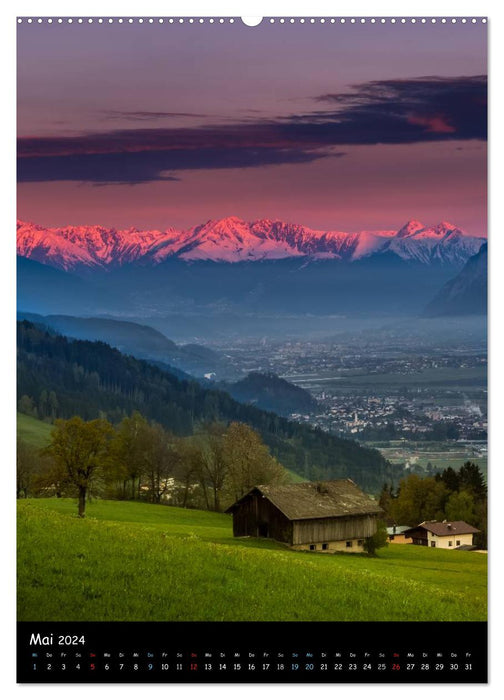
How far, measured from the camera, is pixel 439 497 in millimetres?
34781

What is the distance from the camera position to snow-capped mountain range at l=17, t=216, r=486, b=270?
20656 millimetres

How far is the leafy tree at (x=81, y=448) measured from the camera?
34.2 metres

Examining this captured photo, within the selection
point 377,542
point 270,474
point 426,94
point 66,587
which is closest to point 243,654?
point 66,587

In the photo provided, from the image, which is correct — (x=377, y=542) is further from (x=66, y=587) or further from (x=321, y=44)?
(x=321, y=44)

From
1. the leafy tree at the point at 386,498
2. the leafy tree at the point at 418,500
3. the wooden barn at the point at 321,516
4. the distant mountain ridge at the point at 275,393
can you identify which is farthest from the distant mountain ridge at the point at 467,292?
the wooden barn at the point at 321,516

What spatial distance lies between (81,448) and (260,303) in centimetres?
1331

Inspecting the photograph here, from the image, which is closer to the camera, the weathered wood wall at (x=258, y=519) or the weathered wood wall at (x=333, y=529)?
the weathered wood wall at (x=333, y=529)

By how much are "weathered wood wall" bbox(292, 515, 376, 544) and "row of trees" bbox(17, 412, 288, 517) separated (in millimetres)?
4897

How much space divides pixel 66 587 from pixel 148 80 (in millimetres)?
9023

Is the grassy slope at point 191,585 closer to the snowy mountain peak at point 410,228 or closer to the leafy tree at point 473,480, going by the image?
the leafy tree at point 473,480

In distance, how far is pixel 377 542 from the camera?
31078 millimetres

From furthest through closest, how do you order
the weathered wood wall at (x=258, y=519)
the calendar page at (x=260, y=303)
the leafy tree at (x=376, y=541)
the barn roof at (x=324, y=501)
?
Answer: 1. the weathered wood wall at (x=258, y=519)
2. the barn roof at (x=324, y=501)
3. the leafy tree at (x=376, y=541)
4. the calendar page at (x=260, y=303)

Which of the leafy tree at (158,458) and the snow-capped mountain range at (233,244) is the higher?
the snow-capped mountain range at (233,244)

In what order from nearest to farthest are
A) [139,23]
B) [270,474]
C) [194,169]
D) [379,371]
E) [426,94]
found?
[139,23], [426,94], [194,169], [379,371], [270,474]
